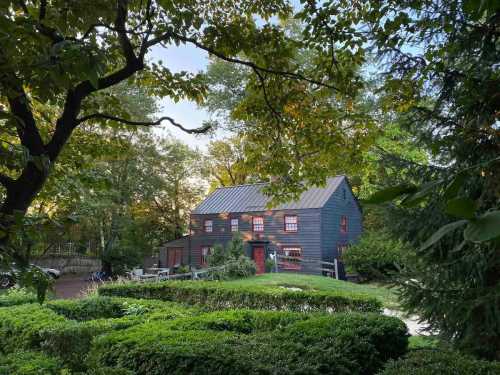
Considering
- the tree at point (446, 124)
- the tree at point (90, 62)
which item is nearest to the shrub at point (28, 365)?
the tree at point (90, 62)

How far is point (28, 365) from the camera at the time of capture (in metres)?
5.76

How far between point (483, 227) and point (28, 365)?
22.4 ft

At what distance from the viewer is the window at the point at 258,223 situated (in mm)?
27875

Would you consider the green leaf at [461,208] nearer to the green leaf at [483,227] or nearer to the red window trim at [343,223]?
the green leaf at [483,227]

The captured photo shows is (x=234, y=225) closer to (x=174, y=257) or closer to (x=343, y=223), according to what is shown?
(x=174, y=257)

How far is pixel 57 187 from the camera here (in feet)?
20.2

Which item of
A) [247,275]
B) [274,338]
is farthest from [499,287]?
[247,275]

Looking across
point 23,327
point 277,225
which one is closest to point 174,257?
point 277,225

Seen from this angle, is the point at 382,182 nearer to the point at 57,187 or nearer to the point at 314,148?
the point at 314,148

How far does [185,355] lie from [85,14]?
3.89 metres

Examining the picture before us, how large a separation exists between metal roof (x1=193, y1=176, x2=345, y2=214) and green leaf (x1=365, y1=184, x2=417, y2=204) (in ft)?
81.8

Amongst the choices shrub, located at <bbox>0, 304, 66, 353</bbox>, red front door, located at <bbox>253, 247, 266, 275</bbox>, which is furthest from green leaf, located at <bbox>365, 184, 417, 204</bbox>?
red front door, located at <bbox>253, 247, 266, 275</bbox>

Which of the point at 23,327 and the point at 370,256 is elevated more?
the point at 370,256

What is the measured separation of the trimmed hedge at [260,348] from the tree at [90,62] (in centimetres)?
274
